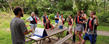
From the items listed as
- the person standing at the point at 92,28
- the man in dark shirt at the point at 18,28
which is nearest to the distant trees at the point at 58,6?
the person standing at the point at 92,28

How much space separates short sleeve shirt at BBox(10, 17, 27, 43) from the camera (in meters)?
2.25

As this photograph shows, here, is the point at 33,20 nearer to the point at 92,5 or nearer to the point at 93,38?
the point at 93,38

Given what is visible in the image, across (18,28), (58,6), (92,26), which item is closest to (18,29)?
(18,28)

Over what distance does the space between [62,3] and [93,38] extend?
14.1 meters

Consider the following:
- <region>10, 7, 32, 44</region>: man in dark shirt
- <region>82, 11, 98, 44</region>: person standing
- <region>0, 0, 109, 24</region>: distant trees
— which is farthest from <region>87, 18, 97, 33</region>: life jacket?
<region>0, 0, 109, 24</region>: distant trees

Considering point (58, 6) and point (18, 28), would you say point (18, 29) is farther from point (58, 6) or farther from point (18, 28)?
point (58, 6)

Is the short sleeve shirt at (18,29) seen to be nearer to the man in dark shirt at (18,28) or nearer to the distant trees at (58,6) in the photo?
the man in dark shirt at (18,28)

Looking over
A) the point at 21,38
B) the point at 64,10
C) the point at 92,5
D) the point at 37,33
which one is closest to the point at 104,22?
the point at 92,5

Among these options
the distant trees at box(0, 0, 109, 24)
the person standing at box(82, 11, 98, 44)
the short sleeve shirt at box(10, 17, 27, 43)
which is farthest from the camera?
the distant trees at box(0, 0, 109, 24)

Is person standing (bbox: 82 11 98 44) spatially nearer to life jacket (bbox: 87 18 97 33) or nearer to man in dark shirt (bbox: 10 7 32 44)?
life jacket (bbox: 87 18 97 33)

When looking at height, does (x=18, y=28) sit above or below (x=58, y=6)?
below

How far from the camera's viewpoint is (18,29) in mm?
2303

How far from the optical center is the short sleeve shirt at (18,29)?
225 centimetres

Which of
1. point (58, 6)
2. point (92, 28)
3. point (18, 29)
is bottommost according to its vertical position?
point (92, 28)
